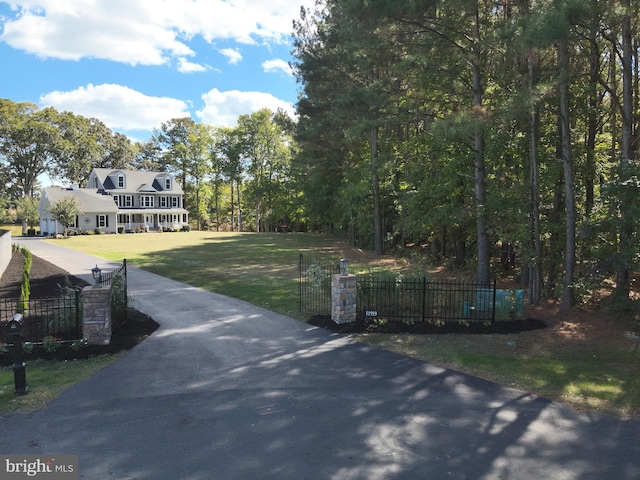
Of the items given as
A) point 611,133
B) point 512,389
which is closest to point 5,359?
point 512,389

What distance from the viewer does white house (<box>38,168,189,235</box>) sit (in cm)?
4425

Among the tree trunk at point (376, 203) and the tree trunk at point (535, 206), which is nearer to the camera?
the tree trunk at point (535, 206)

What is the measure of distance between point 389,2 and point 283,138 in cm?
4591

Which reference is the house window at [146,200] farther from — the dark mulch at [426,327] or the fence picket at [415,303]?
the dark mulch at [426,327]

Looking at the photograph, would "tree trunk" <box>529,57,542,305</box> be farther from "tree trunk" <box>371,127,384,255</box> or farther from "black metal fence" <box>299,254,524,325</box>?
"tree trunk" <box>371,127,384,255</box>

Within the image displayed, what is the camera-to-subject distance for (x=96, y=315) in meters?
7.75

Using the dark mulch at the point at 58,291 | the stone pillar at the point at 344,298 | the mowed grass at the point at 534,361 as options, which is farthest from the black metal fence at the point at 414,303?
the dark mulch at the point at 58,291

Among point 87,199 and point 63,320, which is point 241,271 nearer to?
point 63,320

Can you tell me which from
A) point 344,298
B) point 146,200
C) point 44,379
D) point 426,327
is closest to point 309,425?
point 44,379

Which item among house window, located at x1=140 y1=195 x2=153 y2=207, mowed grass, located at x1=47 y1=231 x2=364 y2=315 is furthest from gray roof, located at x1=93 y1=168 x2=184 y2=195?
mowed grass, located at x1=47 y1=231 x2=364 y2=315

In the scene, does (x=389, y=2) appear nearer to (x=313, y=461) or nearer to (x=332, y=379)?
(x=332, y=379)

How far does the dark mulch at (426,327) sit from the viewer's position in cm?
893

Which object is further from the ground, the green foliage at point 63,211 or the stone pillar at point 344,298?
the green foliage at point 63,211

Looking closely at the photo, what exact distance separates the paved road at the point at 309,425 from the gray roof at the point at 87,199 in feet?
139
